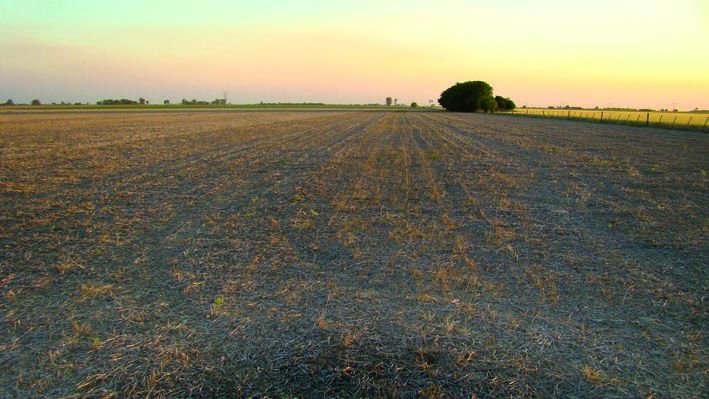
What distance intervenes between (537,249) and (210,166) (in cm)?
1076

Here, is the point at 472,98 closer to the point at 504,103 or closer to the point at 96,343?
the point at 504,103

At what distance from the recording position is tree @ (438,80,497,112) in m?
109

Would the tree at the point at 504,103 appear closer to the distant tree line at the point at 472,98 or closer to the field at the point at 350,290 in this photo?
the distant tree line at the point at 472,98

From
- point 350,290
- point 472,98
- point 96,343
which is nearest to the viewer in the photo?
point 96,343

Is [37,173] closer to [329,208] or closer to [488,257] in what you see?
[329,208]

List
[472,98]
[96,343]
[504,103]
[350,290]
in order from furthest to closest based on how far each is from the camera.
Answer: [504,103], [472,98], [350,290], [96,343]

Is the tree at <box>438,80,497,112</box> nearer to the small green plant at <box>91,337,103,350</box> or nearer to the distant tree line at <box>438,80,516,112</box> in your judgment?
the distant tree line at <box>438,80,516,112</box>

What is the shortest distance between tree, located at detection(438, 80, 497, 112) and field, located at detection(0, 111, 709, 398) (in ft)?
341

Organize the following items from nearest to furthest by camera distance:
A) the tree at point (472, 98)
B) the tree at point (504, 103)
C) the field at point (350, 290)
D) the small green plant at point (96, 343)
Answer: the field at point (350, 290) → the small green plant at point (96, 343) → the tree at point (472, 98) → the tree at point (504, 103)

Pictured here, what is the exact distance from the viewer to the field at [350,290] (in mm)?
3387

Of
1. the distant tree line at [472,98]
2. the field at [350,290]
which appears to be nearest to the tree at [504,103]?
the distant tree line at [472,98]

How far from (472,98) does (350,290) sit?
112 metres

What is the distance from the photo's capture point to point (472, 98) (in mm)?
109625

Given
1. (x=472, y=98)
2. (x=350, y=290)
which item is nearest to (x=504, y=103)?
(x=472, y=98)
